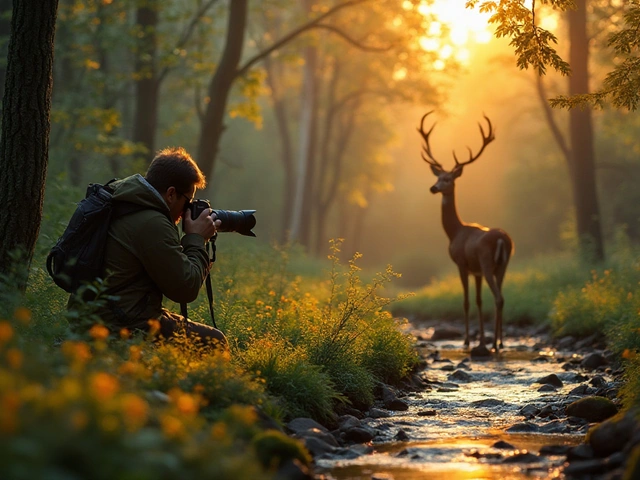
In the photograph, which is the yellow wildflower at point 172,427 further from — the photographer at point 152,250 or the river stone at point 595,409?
the river stone at point 595,409

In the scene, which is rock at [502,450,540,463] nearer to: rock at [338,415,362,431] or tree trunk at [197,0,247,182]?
rock at [338,415,362,431]

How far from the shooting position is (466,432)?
6.13 m

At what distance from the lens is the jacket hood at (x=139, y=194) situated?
5590 millimetres

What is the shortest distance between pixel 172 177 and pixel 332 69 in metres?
26.5

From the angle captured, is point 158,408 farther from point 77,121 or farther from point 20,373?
point 77,121

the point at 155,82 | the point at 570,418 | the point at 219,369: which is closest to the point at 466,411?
the point at 570,418

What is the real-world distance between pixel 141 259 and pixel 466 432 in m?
2.54

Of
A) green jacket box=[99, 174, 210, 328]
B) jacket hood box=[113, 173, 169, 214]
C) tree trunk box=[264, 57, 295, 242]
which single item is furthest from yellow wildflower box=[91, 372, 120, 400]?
tree trunk box=[264, 57, 295, 242]

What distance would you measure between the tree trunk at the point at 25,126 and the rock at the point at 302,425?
2.28 metres

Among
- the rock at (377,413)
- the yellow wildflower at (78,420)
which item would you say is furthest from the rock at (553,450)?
the yellow wildflower at (78,420)

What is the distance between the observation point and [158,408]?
408 centimetres

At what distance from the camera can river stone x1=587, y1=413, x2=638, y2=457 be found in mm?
2608

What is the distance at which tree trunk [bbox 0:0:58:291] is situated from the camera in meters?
6.31

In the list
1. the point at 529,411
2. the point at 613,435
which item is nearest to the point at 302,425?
the point at 613,435
